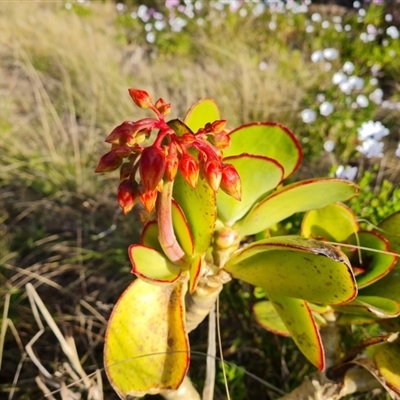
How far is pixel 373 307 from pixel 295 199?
23 cm

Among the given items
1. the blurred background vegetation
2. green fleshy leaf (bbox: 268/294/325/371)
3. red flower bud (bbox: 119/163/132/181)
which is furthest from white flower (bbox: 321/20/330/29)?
red flower bud (bbox: 119/163/132/181)

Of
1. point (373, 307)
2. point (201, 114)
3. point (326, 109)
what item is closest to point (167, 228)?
point (201, 114)

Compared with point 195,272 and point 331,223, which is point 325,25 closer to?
point 331,223

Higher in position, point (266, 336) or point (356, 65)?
point (356, 65)

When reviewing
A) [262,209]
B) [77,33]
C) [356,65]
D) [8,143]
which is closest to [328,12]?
[356,65]

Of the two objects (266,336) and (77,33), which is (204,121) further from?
(77,33)

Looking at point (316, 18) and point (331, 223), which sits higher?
point (316, 18)

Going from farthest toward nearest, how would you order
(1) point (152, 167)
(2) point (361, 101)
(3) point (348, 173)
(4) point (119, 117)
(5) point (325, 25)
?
(5) point (325, 25), (4) point (119, 117), (2) point (361, 101), (3) point (348, 173), (1) point (152, 167)

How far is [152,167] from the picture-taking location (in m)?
0.72

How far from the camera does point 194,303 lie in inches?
39.3

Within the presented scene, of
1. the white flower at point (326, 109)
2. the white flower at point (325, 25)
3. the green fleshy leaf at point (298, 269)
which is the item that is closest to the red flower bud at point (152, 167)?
the green fleshy leaf at point (298, 269)

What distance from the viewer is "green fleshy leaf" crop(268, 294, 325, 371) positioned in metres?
0.89

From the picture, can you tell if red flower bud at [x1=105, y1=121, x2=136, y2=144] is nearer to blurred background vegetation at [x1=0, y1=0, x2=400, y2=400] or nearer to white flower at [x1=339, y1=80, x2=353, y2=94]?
blurred background vegetation at [x1=0, y1=0, x2=400, y2=400]

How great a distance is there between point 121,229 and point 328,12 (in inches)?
122
